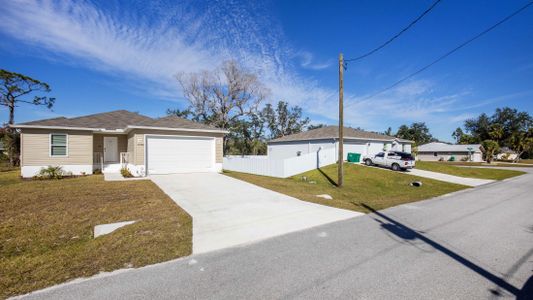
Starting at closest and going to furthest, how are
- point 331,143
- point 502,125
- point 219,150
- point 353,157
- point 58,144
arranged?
point 58,144, point 219,150, point 331,143, point 353,157, point 502,125

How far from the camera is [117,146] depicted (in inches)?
669

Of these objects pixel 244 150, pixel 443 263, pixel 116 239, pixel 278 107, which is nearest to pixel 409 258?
pixel 443 263

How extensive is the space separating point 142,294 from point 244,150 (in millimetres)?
41376

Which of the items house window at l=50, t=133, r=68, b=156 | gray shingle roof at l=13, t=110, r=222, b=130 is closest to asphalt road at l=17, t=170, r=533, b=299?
gray shingle roof at l=13, t=110, r=222, b=130

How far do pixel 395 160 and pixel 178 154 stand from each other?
1743 cm

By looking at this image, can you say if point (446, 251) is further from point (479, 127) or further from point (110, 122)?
point (479, 127)

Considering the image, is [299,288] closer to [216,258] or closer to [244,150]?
[216,258]

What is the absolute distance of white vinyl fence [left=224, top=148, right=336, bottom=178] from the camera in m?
18.7

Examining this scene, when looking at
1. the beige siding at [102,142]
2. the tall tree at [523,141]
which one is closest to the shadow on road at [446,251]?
the beige siding at [102,142]

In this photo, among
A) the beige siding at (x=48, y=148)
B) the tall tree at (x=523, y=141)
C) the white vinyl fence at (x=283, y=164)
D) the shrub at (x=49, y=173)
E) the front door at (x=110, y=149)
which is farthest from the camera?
the tall tree at (x=523, y=141)

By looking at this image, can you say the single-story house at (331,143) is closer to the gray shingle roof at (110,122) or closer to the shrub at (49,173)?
the gray shingle roof at (110,122)

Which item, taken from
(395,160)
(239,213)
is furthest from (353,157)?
(239,213)

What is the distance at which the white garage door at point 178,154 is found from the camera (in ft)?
47.0

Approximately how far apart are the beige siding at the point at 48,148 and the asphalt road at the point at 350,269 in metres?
14.8
